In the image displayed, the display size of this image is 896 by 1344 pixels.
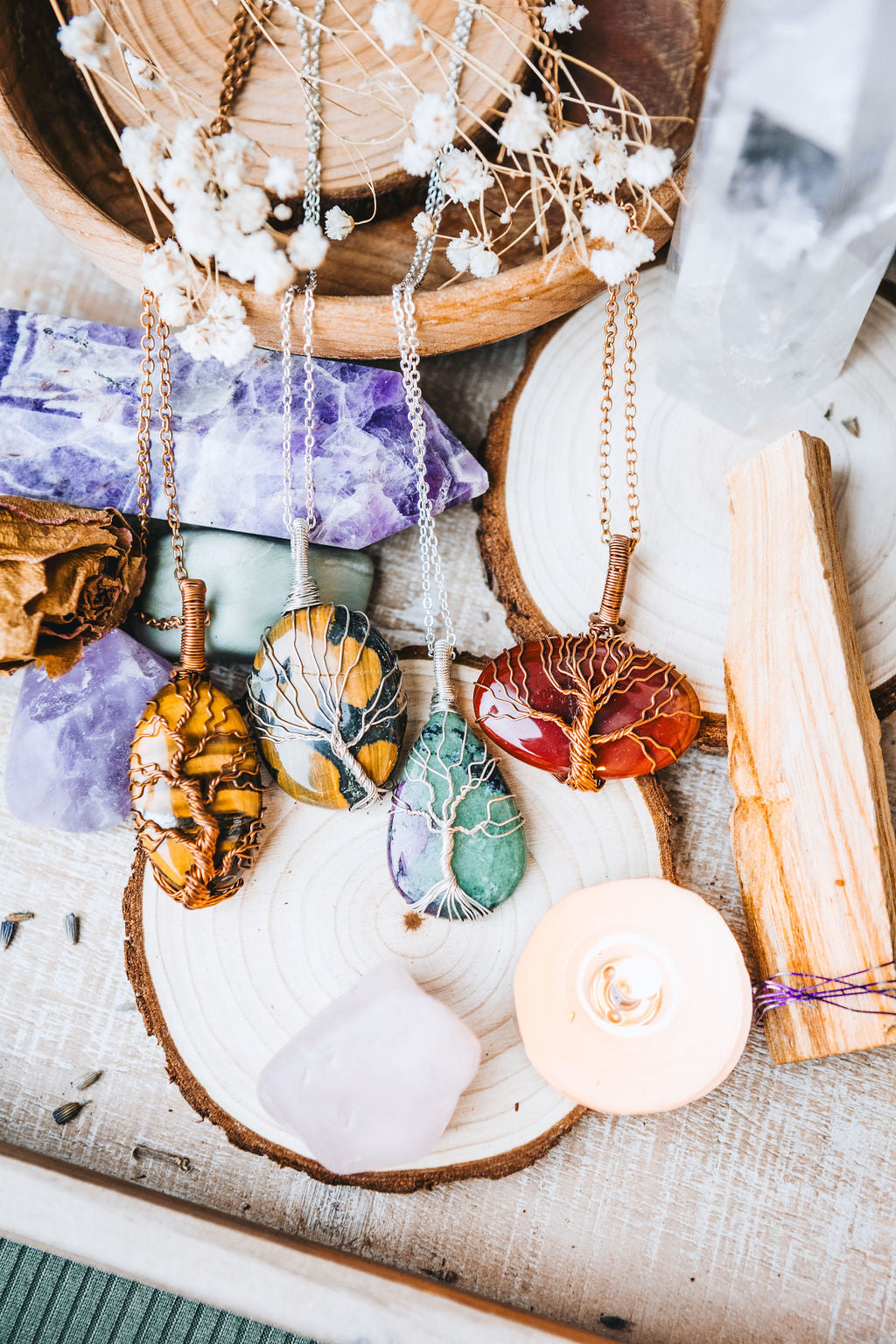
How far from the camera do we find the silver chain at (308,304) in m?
0.98

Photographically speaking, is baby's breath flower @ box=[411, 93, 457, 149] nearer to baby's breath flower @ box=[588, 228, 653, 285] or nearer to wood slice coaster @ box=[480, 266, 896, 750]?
baby's breath flower @ box=[588, 228, 653, 285]

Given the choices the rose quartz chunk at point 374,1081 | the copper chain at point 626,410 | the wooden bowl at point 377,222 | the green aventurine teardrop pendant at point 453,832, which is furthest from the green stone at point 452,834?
the wooden bowl at point 377,222

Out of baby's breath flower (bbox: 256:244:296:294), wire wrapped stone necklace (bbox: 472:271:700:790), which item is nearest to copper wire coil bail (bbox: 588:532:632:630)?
wire wrapped stone necklace (bbox: 472:271:700:790)

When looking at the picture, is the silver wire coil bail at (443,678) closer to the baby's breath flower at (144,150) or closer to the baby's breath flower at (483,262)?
the baby's breath flower at (483,262)

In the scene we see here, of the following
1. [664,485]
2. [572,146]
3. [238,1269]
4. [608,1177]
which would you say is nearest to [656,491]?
[664,485]

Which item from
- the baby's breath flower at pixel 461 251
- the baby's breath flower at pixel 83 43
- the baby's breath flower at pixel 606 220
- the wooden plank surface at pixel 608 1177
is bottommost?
the wooden plank surface at pixel 608 1177

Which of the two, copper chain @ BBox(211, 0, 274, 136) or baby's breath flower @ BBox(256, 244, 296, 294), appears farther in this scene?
copper chain @ BBox(211, 0, 274, 136)

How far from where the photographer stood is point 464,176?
0.92 metres

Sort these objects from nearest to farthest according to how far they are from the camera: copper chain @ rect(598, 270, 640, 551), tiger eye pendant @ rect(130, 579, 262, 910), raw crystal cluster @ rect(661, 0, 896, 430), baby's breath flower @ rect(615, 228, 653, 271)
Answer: raw crystal cluster @ rect(661, 0, 896, 430) → baby's breath flower @ rect(615, 228, 653, 271) → tiger eye pendant @ rect(130, 579, 262, 910) → copper chain @ rect(598, 270, 640, 551)

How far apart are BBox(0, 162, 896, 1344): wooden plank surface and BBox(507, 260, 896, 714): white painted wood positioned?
0.18 feet

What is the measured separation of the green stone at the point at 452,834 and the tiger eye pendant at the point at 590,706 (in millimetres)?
56

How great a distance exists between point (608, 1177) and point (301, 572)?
830 mm

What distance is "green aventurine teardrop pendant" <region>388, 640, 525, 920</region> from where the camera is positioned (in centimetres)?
102

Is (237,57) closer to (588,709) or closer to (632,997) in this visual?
(588,709)
